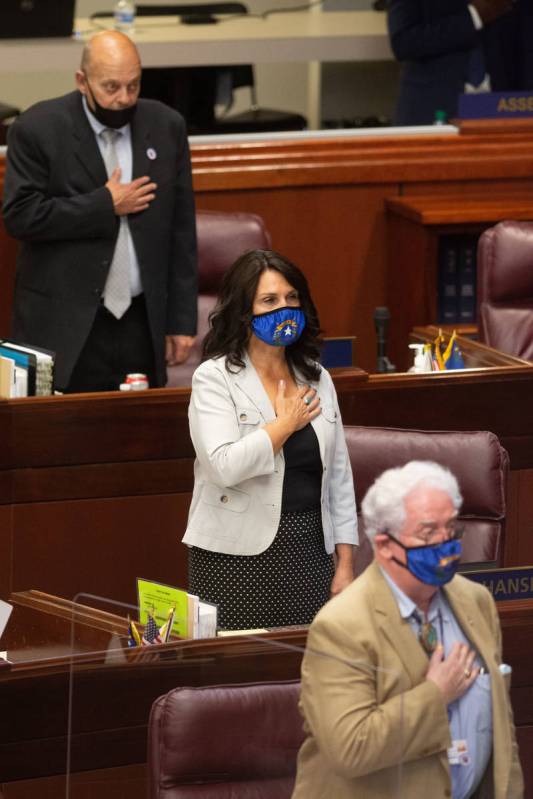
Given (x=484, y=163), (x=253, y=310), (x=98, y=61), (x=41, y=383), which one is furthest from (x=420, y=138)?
(x=253, y=310)

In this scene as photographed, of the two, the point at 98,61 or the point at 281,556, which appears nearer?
the point at 281,556

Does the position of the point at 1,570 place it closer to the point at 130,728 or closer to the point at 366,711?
the point at 130,728

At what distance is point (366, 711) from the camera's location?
2127mm

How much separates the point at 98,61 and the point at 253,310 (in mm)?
1334

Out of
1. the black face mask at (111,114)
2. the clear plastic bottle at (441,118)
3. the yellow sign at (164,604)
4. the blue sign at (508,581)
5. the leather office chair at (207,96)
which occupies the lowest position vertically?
the yellow sign at (164,604)

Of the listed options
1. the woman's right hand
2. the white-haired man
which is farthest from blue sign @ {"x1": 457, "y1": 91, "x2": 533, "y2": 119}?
the white-haired man

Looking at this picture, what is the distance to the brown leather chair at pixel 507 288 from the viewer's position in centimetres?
507

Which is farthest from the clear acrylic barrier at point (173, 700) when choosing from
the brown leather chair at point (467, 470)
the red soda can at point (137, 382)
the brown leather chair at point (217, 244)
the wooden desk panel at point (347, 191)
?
the wooden desk panel at point (347, 191)

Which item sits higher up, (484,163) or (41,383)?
(484,163)

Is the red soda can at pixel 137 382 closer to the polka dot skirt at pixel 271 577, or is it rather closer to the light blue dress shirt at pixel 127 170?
the light blue dress shirt at pixel 127 170

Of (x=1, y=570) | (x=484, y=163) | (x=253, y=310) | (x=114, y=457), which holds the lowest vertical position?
(x=1, y=570)

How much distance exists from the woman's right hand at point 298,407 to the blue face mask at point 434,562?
112 cm

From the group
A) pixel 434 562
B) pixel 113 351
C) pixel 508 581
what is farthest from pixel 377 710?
pixel 113 351

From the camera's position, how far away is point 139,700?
8.09 feet
